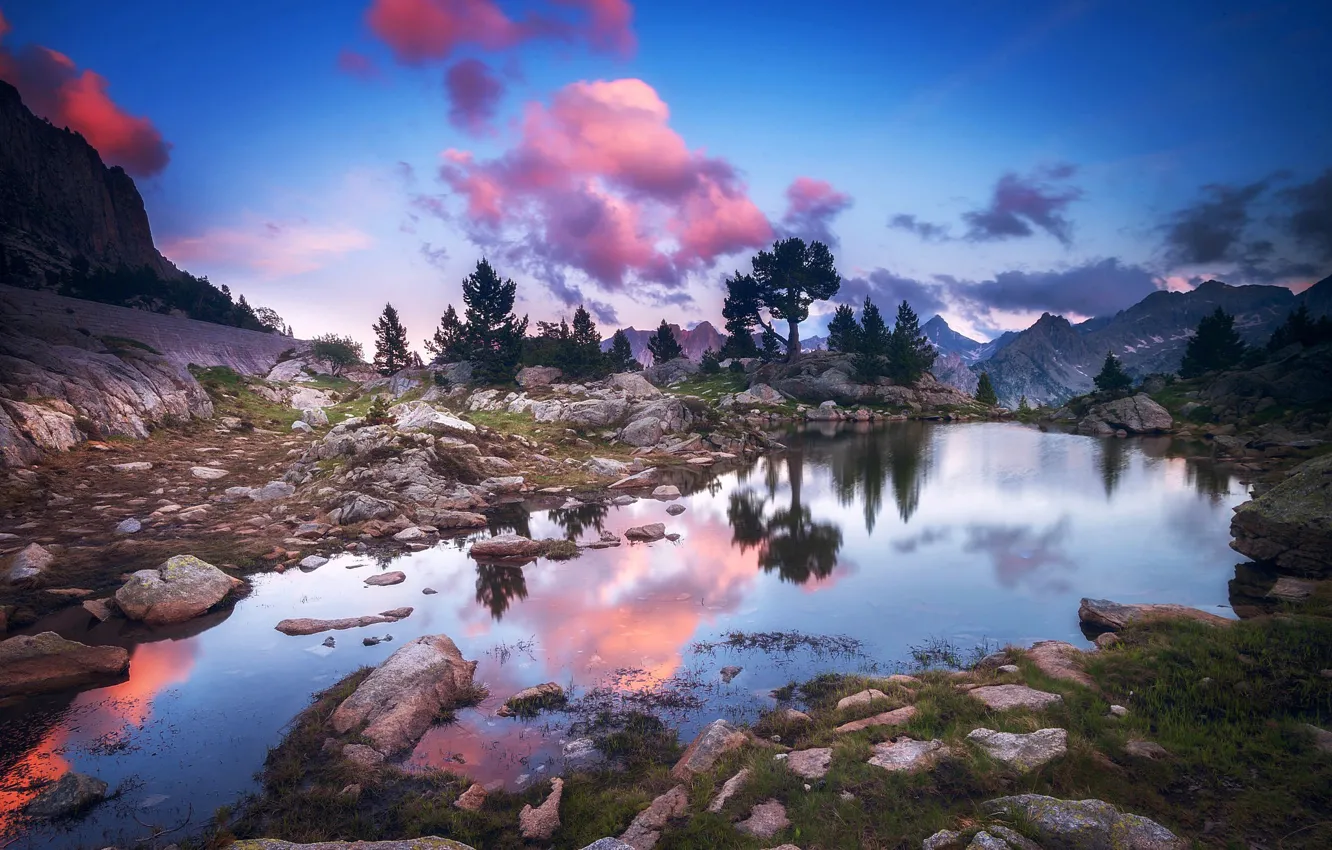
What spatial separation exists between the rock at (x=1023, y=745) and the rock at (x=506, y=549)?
20288 mm

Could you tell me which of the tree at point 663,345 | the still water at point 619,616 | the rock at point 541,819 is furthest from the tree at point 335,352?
the rock at point 541,819

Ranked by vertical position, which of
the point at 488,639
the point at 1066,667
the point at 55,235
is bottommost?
the point at 488,639

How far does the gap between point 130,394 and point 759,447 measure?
2279 inches

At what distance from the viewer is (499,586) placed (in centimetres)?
2234

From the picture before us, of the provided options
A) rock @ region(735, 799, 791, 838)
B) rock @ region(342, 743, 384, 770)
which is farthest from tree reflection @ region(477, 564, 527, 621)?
rock @ region(735, 799, 791, 838)

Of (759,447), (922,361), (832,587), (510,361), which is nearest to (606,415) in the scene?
(759,447)

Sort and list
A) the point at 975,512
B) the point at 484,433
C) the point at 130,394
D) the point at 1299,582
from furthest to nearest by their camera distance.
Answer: the point at 484,433, the point at 130,394, the point at 975,512, the point at 1299,582

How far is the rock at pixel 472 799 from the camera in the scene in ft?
32.2

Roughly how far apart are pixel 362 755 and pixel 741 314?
400ft

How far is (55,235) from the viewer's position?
461ft

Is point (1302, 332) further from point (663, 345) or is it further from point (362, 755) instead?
point (663, 345)

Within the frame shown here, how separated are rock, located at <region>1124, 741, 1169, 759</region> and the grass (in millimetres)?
111

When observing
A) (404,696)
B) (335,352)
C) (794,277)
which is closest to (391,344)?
(335,352)

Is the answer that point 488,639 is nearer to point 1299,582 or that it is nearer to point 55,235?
point 1299,582
